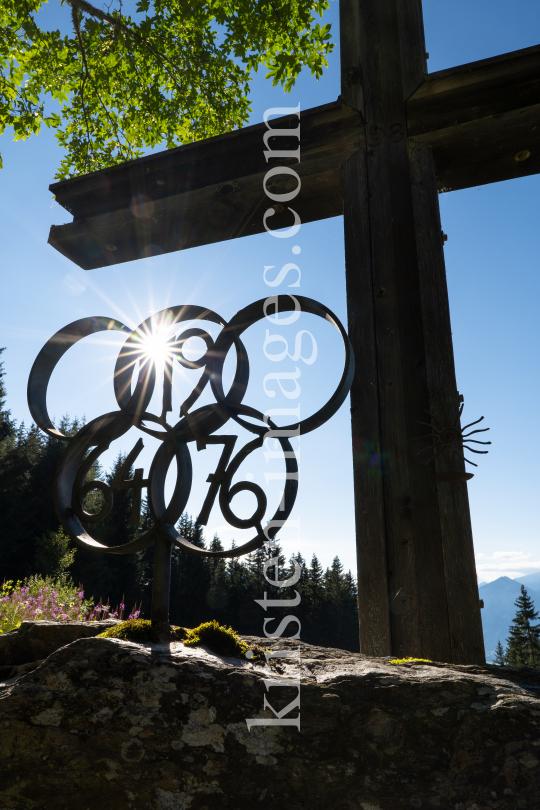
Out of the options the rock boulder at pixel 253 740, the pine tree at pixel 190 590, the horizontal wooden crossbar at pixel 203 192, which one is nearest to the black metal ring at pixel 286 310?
the rock boulder at pixel 253 740

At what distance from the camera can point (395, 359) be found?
2279mm

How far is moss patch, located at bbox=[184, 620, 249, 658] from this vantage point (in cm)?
144

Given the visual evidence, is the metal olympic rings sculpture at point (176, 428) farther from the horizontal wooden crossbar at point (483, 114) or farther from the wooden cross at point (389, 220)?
the horizontal wooden crossbar at point (483, 114)

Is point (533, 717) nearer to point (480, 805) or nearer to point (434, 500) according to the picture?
point (480, 805)

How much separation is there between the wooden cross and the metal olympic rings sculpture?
593mm

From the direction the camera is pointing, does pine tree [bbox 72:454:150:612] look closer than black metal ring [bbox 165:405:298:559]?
No

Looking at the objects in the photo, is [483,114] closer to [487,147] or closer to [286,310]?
[487,147]

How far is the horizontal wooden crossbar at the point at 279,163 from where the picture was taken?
2484 millimetres

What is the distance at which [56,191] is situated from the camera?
3.18 meters

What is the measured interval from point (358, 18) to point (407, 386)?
223cm

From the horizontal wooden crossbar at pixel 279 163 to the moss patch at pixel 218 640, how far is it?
2.31 m

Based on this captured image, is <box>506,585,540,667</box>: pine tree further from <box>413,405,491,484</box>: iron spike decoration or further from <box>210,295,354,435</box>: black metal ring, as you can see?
<box>210,295,354,435</box>: black metal ring

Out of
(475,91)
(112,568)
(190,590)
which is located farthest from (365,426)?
(190,590)

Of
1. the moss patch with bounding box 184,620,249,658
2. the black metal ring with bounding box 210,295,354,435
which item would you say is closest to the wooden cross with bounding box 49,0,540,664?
the black metal ring with bounding box 210,295,354,435
